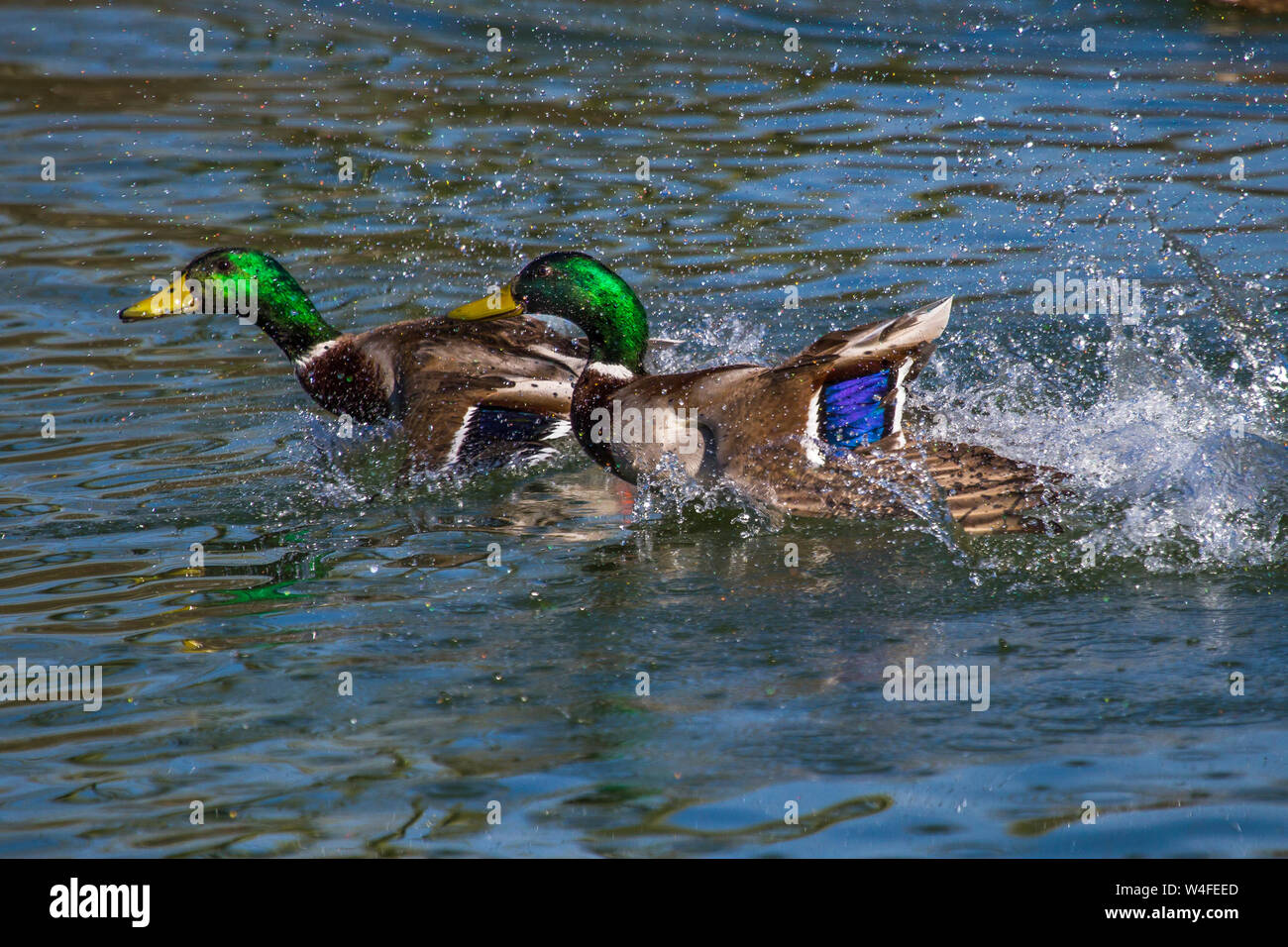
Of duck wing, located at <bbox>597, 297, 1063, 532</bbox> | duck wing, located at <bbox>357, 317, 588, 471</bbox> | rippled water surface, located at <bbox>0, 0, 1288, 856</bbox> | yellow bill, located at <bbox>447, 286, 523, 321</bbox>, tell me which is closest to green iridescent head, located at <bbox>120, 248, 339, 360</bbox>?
duck wing, located at <bbox>357, 317, 588, 471</bbox>

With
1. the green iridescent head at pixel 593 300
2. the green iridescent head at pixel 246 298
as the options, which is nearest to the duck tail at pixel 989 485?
the green iridescent head at pixel 593 300

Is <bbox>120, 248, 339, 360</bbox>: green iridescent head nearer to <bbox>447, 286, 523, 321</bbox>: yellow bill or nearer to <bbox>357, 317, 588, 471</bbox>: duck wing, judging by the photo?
<bbox>357, 317, 588, 471</bbox>: duck wing

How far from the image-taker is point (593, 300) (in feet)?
19.6

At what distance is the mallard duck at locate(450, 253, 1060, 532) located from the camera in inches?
204

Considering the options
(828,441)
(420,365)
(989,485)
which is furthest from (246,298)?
(989,485)

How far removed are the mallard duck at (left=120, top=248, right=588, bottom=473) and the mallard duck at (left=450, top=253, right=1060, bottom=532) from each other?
619mm

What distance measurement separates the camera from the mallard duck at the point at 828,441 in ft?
17.0

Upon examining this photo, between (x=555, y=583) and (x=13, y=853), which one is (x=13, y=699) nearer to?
(x=13, y=853)

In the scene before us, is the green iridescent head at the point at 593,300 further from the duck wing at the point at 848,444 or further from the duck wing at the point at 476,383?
the duck wing at the point at 848,444

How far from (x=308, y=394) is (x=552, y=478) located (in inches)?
54.1

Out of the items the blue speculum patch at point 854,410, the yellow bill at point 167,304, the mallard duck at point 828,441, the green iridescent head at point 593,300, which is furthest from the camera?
the yellow bill at point 167,304

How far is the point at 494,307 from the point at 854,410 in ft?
5.20

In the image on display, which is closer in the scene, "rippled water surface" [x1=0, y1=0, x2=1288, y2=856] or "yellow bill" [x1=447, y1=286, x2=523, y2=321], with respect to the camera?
"rippled water surface" [x1=0, y1=0, x2=1288, y2=856]

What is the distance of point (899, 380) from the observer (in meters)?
5.36
